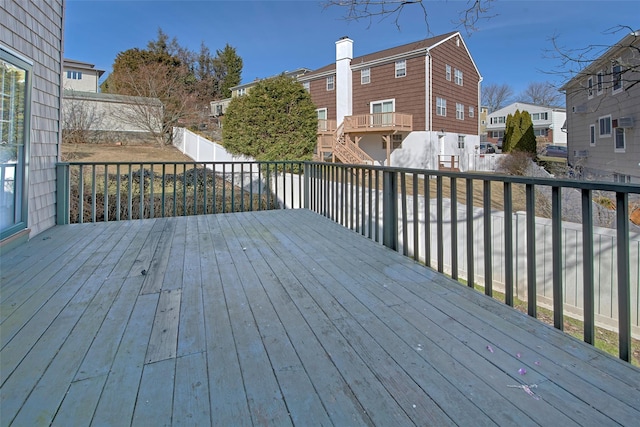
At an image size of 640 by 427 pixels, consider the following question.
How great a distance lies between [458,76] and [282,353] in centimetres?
1986

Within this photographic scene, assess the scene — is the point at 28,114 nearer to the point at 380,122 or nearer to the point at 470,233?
the point at 470,233

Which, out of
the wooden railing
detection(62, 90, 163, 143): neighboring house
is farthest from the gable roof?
detection(62, 90, 163, 143): neighboring house

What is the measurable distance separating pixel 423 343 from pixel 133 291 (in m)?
1.80

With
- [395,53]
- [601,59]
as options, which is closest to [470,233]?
[601,59]

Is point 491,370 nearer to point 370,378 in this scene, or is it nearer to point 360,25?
point 370,378

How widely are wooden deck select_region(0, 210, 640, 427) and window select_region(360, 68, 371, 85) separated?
1690 cm

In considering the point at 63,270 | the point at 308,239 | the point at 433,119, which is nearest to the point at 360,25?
the point at 308,239

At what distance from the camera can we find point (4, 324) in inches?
72.6

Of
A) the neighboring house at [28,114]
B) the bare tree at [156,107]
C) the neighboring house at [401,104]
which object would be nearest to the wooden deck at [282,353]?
the neighboring house at [28,114]

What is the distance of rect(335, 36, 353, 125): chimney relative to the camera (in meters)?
18.4

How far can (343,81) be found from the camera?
61.0 ft

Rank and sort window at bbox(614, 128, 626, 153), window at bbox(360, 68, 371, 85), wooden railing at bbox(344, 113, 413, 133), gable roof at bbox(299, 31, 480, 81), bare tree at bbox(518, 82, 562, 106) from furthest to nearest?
1. bare tree at bbox(518, 82, 562, 106)
2. window at bbox(360, 68, 371, 85)
3. gable roof at bbox(299, 31, 480, 81)
4. wooden railing at bbox(344, 113, 413, 133)
5. window at bbox(614, 128, 626, 153)

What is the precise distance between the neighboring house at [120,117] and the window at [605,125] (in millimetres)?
18041

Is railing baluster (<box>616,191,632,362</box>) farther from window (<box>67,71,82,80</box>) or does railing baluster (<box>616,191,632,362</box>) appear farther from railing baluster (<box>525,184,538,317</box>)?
window (<box>67,71,82,80</box>)
